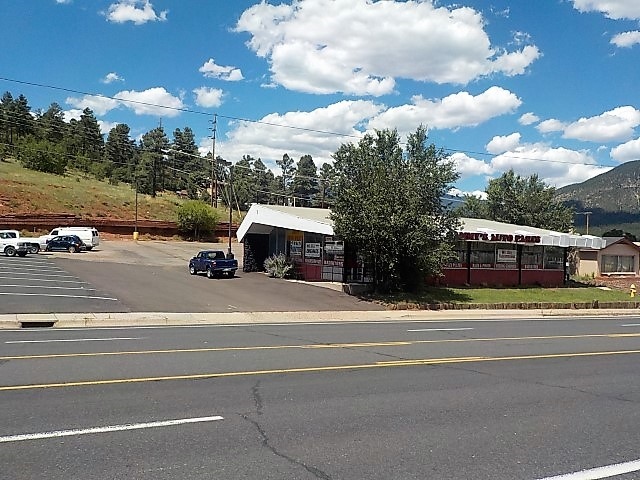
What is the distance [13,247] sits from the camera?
1823 inches

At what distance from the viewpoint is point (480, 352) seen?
15.0 meters

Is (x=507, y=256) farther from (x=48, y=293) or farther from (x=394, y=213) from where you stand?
(x=48, y=293)

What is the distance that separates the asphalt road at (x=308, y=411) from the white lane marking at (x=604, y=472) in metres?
0.04

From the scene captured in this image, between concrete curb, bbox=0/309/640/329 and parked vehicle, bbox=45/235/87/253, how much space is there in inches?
1317

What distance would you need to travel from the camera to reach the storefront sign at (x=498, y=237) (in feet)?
123

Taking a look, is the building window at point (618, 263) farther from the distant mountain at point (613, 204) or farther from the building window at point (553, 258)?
the distant mountain at point (613, 204)

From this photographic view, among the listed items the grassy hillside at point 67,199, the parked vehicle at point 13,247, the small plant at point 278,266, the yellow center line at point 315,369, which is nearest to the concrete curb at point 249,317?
the yellow center line at point 315,369

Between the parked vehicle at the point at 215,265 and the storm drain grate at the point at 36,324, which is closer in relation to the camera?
the storm drain grate at the point at 36,324

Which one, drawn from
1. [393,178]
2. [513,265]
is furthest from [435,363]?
[513,265]

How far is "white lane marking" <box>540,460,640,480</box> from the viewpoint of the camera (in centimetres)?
589

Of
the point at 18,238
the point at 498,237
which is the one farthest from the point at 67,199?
the point at 498,237

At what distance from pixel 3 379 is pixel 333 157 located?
1005 inches

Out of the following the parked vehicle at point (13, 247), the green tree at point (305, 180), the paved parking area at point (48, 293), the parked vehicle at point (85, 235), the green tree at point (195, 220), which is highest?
the green tree at point (305, 180)

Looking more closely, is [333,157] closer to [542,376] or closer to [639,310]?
[639,310]
